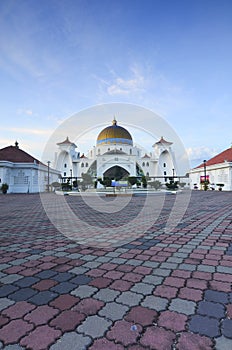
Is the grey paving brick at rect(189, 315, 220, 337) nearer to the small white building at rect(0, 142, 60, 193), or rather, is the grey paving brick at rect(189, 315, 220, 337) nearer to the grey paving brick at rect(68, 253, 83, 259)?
the grey paving brick at rect(68, 253, 83, 259)

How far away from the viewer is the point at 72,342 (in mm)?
1472

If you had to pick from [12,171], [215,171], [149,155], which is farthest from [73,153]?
[215,171]

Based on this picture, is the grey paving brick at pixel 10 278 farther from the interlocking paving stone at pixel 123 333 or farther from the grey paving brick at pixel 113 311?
the interlocking paving stone at pixel 123 333

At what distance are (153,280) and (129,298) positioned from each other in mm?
470

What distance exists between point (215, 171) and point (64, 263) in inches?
1410

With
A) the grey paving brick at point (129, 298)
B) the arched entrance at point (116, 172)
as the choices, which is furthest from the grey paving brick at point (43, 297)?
the arched entrance at point (116, 172)

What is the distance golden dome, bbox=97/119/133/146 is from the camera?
193ft

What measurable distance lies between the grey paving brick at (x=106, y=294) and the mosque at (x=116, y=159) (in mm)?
53035

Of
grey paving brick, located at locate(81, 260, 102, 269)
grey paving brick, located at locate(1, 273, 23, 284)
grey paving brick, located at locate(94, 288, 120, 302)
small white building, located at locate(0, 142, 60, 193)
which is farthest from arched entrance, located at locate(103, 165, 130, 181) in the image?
grey paving brick, located at locate(94, 288, 120, 302)

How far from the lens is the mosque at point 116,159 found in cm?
5709

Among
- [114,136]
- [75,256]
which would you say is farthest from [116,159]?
[75,256]

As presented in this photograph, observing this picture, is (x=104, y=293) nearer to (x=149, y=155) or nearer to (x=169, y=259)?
(x=169, y=259)

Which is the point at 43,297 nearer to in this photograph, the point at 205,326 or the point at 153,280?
the point at 153,280

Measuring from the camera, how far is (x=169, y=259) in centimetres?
310
